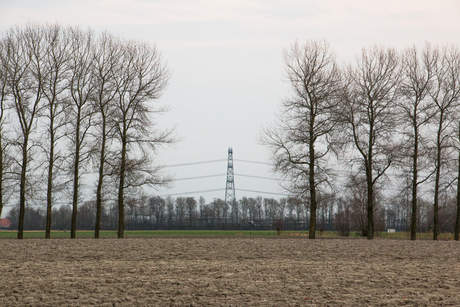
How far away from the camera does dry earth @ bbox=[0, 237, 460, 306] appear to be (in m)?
8.51

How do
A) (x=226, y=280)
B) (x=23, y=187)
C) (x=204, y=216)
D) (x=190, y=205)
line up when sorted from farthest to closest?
1. (x=190, y=205)
2. (x=204, y=216)
3. (x=23, y=187)
4. (x=226, y=280)

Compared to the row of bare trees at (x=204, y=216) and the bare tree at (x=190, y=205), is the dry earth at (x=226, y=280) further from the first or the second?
the bare tree at (x=190, y=205)

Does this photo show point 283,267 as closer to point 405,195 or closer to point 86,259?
point 86,259

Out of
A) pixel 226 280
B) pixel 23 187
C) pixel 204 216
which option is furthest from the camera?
pixel 204 216

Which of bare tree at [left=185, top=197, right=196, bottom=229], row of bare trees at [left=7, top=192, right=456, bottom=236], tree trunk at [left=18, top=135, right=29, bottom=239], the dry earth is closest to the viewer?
the dry earth

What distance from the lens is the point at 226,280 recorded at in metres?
10.6

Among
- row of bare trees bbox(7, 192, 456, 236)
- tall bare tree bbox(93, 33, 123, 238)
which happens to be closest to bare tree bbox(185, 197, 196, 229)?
row of bare trees bbox(7, 192, 456, 236)

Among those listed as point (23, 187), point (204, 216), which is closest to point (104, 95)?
point (23, 187)

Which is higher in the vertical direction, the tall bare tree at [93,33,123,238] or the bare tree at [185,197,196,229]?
the tall bare tree at [93,33,123,238]

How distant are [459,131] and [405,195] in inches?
259

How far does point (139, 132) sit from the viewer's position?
31734mm

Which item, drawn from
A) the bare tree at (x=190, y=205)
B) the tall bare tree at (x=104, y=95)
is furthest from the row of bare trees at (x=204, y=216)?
the tall bare tree at (x=104, y=95)

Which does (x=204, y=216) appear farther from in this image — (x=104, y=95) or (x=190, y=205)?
(x=104, y=95)

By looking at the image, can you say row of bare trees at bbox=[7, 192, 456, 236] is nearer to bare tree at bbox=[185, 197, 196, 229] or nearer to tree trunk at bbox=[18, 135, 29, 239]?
bare tree at bbox=[185, 197, 196, 229]
